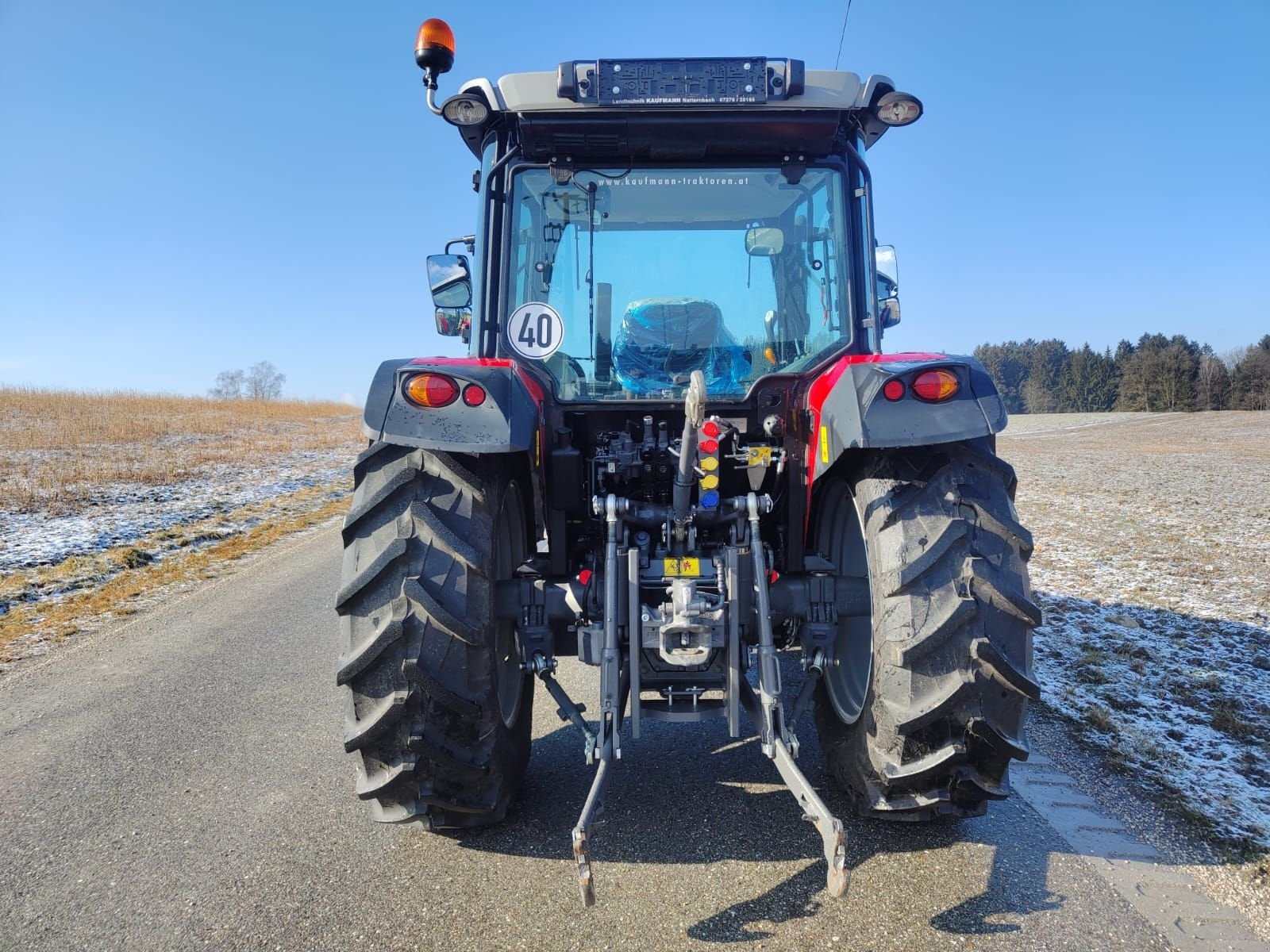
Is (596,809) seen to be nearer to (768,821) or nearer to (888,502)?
(768,821)

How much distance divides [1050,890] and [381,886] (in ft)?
6.83

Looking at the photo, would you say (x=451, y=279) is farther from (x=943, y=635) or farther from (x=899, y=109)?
A: (x=943, y=635)

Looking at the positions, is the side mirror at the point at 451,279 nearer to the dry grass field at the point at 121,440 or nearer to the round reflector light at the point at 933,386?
the round reflector light at the point at 933,386

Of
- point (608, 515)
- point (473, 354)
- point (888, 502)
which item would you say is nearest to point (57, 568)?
Result: point (473, 354)

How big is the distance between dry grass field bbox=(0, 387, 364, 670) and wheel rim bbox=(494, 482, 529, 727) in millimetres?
3861

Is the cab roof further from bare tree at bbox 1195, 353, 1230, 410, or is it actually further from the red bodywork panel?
bare tree at bbox 1195, 353, 1230, 410

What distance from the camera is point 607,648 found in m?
2.49

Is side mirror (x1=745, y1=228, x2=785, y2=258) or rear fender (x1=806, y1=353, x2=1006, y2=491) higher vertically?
side mirror (x1=745, y1=228, x2=785, y2=258)

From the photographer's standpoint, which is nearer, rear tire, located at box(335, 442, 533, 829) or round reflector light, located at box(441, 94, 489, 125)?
rear tire, located at box(335, 442, 533, 829)

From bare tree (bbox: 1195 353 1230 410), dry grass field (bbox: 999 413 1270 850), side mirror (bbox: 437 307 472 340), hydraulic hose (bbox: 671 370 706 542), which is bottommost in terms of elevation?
dry grass field (bbox: 999 413 1270 850)

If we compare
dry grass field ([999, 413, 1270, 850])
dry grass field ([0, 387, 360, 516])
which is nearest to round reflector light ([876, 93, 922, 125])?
dry grass field ([999, 413, 1270, 850])

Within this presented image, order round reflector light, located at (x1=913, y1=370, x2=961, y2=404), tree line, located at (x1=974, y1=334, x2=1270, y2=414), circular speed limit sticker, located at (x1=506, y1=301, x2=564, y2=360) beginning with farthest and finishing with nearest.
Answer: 1. tree line, located at (x1=974, y1=334, x2=1270, y2=414)
2. circular speed limit sticker, located at (x1=506, y1=301, x2=564, y2=360)
3. round reflector light, located at (x1=913, y1=370, x2=961, y2=404)

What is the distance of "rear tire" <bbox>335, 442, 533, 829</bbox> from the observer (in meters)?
2.36

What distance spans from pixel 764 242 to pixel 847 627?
1712 millimetres
